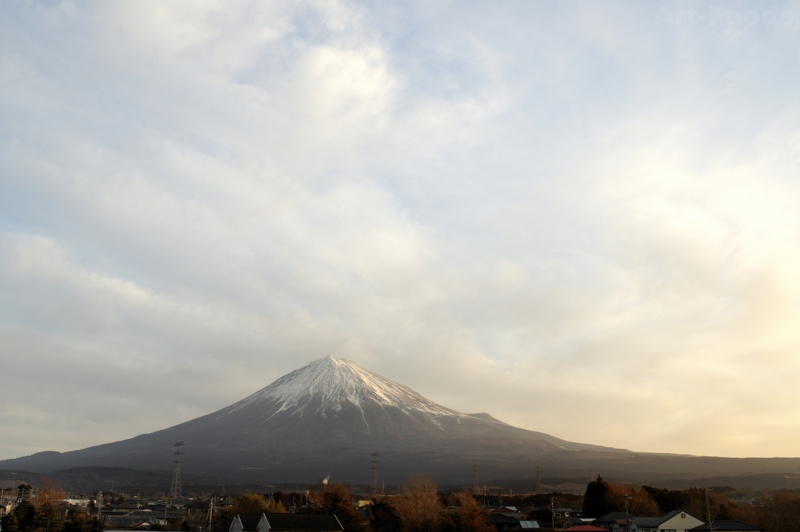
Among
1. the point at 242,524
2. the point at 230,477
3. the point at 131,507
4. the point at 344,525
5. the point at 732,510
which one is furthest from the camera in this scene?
the point at 230,477

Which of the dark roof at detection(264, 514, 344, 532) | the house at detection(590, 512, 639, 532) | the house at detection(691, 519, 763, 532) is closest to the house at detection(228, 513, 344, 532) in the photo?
the dark roof at detection(264, 514, 344, 532)

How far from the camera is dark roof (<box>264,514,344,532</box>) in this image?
58.0 meters

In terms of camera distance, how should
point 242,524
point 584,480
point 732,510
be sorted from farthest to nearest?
point 584,480 < point 732,510 < point 242,524

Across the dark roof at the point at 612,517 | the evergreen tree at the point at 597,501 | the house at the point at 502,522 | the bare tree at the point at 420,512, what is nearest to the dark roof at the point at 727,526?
the dark roof at the point at 612,517

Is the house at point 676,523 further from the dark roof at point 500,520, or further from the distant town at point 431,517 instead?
the dark roof at point 500,520

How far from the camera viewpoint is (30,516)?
62625 millimetres

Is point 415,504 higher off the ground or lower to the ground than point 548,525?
higher

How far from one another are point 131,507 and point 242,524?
2450 inches

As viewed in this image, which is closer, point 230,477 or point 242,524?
point 242,524

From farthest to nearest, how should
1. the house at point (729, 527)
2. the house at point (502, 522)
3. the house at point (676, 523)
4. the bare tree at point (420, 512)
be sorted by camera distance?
1. the house at point (502, 522)
2. the bare tree at point (420, 512)
3. the house at point (676, 523)
4. the house at point (729, 527)

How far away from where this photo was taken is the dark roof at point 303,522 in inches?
2282

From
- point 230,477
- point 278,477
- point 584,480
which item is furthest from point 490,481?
point 230,477

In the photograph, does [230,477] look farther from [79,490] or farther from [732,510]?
[732,510]

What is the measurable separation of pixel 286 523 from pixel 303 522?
1.64m
